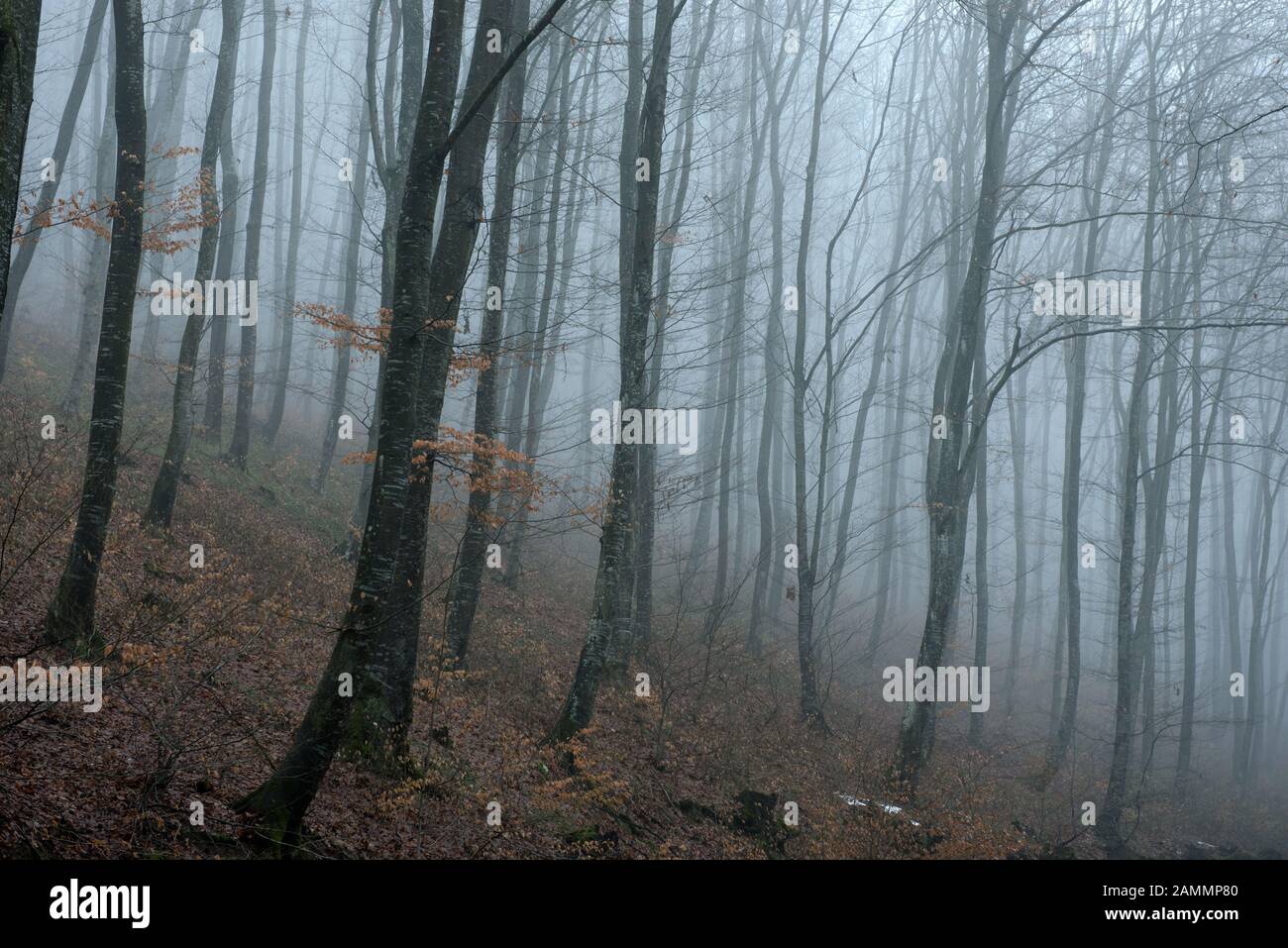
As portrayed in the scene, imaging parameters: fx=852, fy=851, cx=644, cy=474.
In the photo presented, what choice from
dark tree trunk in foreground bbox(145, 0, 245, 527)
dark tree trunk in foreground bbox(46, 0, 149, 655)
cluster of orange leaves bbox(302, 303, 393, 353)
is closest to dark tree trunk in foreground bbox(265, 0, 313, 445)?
dark tree trunk in foreground bbox(145, 0, 245, 527)

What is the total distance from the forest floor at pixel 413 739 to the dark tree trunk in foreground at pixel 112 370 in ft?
1.07

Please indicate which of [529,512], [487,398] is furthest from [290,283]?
[487,398]

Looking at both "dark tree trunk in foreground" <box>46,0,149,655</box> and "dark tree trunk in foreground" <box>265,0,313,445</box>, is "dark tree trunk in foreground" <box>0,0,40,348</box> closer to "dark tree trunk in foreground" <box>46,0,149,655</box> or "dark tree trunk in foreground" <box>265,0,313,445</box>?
"dark tree trunk in foreground" <box>46,0,149,655</box>

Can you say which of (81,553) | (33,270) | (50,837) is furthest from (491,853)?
(33,270)

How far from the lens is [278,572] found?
11.3 meters

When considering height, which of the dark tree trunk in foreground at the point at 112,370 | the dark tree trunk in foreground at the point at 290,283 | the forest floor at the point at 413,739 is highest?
the dark tree trunk in foreground at the point at 290,283

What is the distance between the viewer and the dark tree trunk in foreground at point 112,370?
7.10 m

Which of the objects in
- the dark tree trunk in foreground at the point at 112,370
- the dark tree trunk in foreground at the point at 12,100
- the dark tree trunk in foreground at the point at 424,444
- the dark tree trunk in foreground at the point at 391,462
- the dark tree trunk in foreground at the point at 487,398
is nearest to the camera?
the dark tree trunk in foreground at the point at 12,100

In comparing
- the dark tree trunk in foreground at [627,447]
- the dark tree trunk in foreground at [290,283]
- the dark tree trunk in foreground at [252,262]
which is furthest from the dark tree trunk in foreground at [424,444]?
the dark tree trunk in foreground at [290,283]

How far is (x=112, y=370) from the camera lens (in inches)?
291

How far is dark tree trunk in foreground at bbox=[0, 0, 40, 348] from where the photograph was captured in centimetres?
386

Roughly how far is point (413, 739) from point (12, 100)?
599 cm

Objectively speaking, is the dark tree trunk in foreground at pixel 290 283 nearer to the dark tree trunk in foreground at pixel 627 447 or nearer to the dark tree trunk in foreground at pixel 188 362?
the dark tree trunk in foreground at pixel 188 362
